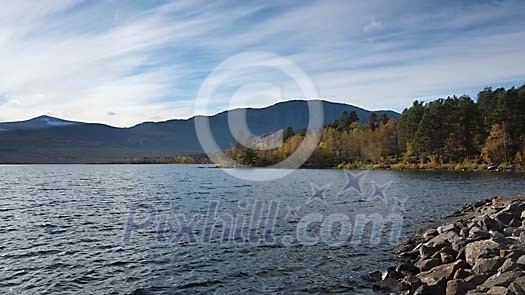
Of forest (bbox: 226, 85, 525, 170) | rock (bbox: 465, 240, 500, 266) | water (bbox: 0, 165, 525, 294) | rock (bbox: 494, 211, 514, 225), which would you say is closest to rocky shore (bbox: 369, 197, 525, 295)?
rock (bbox: 465, 240, 500, 266)

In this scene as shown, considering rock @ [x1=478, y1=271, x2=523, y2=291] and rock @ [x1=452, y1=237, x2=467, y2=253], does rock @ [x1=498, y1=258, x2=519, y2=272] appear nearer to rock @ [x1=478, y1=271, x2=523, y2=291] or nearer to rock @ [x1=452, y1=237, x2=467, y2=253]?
rock @ [x1=478, y1=271, x2=523, y2=291]

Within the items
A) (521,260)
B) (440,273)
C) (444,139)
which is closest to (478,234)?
(440,273)

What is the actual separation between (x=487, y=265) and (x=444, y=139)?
100322 millimetres

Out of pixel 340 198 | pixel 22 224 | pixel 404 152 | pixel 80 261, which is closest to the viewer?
pixel 80 261

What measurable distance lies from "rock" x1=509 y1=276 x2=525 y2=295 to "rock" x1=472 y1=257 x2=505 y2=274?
A: 246 cm

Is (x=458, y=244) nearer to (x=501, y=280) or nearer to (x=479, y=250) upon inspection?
(x=479, y=250)

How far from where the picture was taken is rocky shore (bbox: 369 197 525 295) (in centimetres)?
1398

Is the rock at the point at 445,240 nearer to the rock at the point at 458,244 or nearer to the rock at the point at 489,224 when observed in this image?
the rock at the point at 458,244

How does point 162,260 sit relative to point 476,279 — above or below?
below

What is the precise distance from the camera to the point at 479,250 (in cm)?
1680

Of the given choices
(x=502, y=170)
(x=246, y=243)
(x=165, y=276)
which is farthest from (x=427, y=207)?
(x=502, y=170)

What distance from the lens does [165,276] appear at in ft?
63.8

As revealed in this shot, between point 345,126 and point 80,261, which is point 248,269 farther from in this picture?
point 345,126

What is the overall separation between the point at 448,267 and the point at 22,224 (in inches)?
1130
